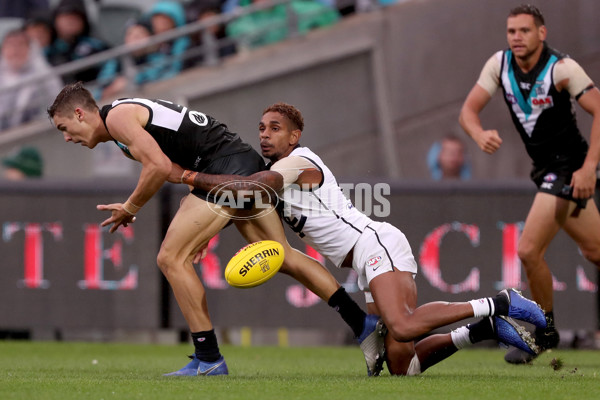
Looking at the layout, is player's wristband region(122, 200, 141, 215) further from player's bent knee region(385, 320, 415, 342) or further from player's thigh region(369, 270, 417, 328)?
player's bent knee region(385, 320, 415, 342)

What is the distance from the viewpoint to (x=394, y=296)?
671cm

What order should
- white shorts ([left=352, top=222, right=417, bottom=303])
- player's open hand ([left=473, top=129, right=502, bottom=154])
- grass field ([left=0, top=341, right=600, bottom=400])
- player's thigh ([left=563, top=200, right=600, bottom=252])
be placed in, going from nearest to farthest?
grass field ([left=0, top=341, right=600, bottom=400])
white shorts ([left=352, top=222, right=417, bottom=303])
player's open hand ([left=473, top=129, right=502, bottom=154])
player's thigh ([left=563, top=200, right=600, bottom=252])

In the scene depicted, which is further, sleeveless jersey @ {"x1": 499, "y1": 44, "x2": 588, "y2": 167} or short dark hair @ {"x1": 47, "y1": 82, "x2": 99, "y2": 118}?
sleeveless jersey @ {"x1": 499, "y1": 44, "x2": 588, "y2": 167}

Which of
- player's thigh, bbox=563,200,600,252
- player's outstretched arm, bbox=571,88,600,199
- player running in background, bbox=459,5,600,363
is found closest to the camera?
player's outstretched arm, bbox=571,88,600,199

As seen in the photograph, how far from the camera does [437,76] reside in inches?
478

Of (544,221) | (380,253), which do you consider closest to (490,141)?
(544,221)

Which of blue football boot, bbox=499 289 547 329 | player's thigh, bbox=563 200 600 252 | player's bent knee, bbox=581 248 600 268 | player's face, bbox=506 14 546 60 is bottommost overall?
blue football boot, bbox=499 289 547 329

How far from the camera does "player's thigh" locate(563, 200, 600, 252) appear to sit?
7.92 m

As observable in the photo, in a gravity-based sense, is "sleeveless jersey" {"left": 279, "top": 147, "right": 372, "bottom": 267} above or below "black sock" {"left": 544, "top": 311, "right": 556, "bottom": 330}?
above

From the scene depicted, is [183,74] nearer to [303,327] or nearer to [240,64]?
[240,64]

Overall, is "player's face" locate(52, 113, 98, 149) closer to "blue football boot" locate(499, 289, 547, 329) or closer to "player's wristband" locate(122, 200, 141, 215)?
"player's wristband" locate(122, 200, 141, 215)

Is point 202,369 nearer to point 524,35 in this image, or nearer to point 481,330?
point 481,330

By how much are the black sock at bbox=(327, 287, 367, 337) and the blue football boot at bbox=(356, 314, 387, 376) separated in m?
0.08

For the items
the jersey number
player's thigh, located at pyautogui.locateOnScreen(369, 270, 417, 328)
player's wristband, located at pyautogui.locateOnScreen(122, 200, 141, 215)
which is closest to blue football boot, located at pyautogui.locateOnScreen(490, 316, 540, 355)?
player's thigh, located at pyautogui.locateOnScreen(369, 270, 417, 328)
